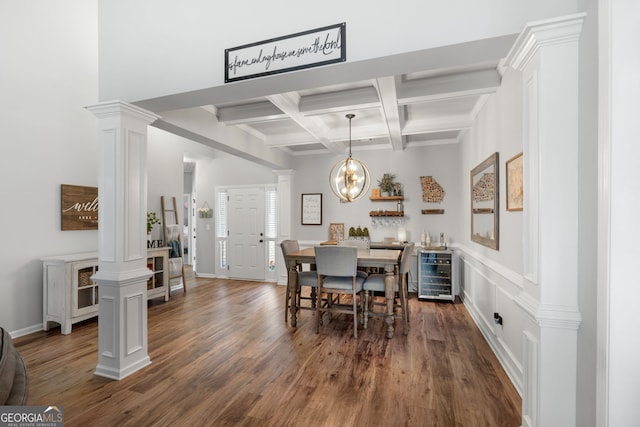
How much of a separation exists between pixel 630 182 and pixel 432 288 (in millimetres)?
4017

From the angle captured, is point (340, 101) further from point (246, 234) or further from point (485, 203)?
point (246, 234)

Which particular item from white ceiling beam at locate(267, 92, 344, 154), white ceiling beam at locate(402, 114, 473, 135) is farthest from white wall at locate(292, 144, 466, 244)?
white ceiling beam at locate(402, 114, 473, 135)

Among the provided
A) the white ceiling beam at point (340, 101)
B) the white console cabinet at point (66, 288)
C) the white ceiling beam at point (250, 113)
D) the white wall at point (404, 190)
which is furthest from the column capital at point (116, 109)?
the white wall at point (404, 190)

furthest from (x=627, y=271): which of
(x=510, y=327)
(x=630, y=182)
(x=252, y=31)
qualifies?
(x=252, y=31)

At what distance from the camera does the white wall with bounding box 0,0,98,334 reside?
11.0 ft

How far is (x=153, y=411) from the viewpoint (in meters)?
2.08

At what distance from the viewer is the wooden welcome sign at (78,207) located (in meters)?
3.87

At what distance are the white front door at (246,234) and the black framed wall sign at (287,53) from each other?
4.51 metres

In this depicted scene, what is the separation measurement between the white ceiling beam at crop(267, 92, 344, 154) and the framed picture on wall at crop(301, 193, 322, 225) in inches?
40.5

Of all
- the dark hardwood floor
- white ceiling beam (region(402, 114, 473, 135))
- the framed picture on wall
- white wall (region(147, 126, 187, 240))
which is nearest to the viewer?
the dark hardwood floor

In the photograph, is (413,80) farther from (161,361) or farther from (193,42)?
(161,361)

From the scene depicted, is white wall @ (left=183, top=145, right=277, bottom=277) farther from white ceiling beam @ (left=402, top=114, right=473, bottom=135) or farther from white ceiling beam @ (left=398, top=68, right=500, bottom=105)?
white ceiling beam @ (left=398, top=68, right=500, bottom=105)

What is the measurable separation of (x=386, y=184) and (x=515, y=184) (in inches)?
129

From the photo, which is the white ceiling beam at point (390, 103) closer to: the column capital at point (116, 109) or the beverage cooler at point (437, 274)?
the beverage cooler at point (437, 274)
